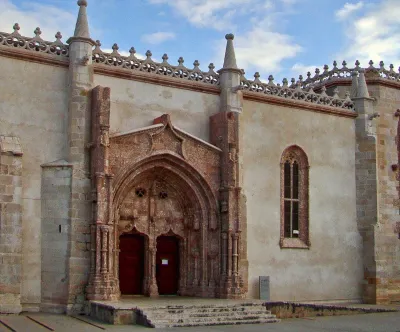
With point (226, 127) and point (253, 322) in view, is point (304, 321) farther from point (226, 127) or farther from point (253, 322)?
point (226, 127)

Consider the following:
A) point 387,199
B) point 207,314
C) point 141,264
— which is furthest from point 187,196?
point 387,199

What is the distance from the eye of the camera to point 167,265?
2119 centimetres

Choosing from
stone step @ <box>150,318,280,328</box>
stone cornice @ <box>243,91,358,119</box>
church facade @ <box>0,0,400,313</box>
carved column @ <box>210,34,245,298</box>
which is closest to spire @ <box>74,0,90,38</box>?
church facade @ <box>0,0,400,313</box>

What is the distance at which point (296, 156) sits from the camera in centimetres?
2362

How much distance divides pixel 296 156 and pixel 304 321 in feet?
23.0

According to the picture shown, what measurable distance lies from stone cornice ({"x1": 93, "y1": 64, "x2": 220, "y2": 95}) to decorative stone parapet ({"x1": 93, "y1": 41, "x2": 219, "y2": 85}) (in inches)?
8.2

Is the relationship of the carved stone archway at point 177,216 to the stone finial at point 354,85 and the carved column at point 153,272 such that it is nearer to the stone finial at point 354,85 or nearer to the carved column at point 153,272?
the carved column at point 153,272

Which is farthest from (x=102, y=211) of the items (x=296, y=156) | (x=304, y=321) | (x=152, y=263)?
(x=296, y=156)

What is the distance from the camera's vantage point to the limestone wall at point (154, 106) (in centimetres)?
1995

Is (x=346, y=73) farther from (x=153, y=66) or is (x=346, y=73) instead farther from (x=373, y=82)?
(x=153, y=66)

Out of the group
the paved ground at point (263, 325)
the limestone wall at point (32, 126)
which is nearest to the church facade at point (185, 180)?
the limestone wall at point (32, 126)

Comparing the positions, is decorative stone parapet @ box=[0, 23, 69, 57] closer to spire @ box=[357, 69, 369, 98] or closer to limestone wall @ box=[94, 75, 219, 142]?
limestone wall @ box=[94, 75, 219, 142]

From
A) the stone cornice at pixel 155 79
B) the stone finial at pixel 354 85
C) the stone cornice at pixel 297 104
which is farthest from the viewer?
the stone finial at pixel 354 85

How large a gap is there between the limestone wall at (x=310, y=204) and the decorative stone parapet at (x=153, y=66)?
1.75 meters
